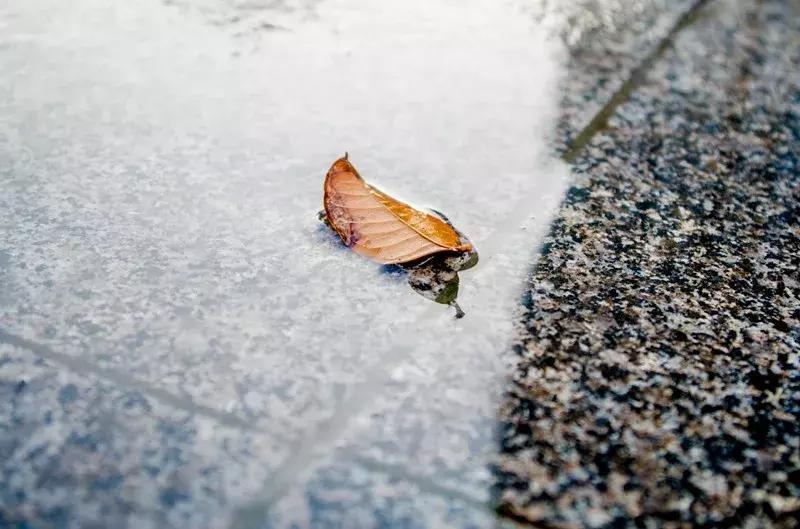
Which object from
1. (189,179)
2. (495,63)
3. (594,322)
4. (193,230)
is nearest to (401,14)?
(495,63)

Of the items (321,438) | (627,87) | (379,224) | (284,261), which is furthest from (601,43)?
(321,438)

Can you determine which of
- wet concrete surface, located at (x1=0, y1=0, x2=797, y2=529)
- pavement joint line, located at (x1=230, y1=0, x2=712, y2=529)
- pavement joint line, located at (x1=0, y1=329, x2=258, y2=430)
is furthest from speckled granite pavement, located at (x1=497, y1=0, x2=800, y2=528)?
pavement joint line, located at (x1=0, y1=329, x2=258, y2=430)

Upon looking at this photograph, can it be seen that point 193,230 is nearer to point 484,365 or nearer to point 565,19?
point 484,365

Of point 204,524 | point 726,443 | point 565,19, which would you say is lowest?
point 204,524

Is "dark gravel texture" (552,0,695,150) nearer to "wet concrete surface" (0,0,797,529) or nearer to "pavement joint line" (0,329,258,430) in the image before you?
"wet concrete surface" (0,0,797,529)

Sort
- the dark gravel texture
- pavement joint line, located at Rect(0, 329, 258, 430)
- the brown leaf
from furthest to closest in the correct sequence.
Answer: the dark gravel texture < the brown leaf < pavement joint line, located at Rect(0, 329, 258, 430)

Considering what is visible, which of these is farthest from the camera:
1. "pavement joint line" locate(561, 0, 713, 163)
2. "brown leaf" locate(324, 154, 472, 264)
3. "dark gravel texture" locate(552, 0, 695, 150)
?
"dark gravel texture" locate(552, 0, 695, 150)

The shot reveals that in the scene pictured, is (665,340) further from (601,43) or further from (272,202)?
(601,43)
